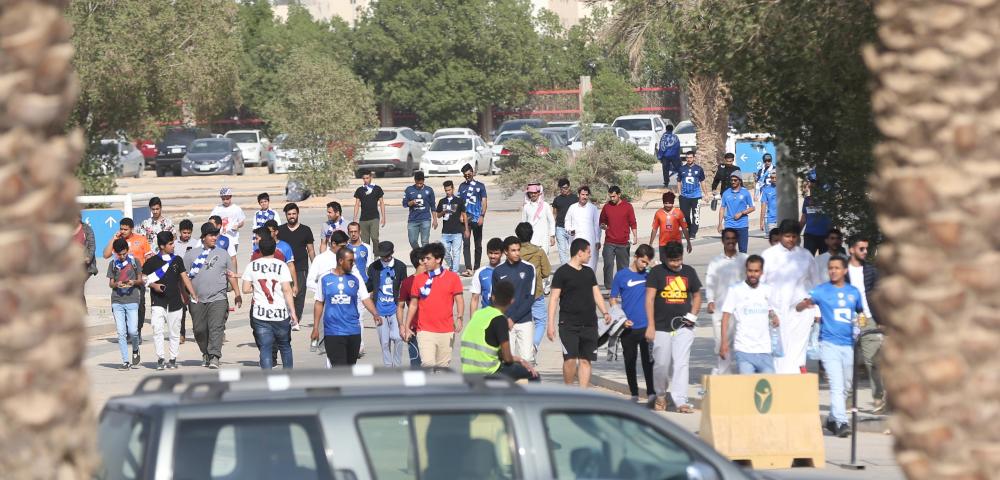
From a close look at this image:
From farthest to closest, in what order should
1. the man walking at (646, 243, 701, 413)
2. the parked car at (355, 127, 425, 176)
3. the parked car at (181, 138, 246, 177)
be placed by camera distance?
the parked car at (181, 138, 246, 177) < the parked car at (355, 127, 425, 176) < the man walking at (646, 243, 701, 413)

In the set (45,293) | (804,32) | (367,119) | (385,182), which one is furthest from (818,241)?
(385,182)

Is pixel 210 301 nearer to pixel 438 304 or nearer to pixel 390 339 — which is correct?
pixel 390 339

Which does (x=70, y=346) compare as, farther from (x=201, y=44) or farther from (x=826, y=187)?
(x=201, y=44)

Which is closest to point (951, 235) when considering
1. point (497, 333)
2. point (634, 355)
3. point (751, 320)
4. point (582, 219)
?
point (497, 333)

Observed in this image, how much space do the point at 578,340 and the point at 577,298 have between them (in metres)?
0.41

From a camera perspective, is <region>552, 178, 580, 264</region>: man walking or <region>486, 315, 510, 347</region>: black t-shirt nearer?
<region>486, 315, 510, 347</region>: black t-shirt

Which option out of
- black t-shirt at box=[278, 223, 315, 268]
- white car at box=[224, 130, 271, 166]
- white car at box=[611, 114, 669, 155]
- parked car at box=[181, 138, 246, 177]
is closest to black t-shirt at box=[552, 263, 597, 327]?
black t-shirt at box=[278, 223, 315, 268]

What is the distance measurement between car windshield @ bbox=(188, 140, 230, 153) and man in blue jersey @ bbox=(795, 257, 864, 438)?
46.0m

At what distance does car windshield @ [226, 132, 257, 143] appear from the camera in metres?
62.8

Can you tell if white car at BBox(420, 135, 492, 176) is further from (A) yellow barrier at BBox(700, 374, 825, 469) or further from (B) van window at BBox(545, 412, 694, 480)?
(B) van window at BBox(545, 412, 694, 480)

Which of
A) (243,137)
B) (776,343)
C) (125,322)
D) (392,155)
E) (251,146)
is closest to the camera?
(776,343)

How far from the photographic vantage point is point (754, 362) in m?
13.8

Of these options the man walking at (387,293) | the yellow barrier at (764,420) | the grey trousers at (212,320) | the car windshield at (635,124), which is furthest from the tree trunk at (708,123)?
the yellow barrier at (764,420)

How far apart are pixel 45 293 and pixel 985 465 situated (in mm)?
2717
